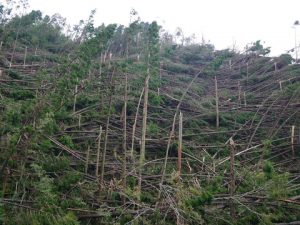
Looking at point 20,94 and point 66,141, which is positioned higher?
point 20,94

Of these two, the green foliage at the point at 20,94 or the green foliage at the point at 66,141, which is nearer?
the green foliage at the point at 66,141

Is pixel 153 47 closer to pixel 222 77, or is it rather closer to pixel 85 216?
pixel 85 216

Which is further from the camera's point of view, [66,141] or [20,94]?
[20,94]

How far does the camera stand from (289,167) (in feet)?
27.2

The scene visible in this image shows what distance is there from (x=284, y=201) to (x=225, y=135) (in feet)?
16.7

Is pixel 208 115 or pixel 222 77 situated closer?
pixel 208 115

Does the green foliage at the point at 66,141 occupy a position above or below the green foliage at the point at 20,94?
below

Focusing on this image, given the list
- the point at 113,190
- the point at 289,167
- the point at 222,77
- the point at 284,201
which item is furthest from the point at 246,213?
the point at 222,77

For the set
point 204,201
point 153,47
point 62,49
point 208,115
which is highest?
point 62,49

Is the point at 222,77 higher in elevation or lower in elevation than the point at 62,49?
lower

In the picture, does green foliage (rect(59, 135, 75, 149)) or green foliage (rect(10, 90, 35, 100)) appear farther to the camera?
green foliage (rect(10, 90, 35, 100))

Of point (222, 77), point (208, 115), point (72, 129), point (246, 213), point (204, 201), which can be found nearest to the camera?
point (204, 201)

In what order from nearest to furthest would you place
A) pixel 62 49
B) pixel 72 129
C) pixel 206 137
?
pixel 72 129
pixel 206 137
pixel 62 49

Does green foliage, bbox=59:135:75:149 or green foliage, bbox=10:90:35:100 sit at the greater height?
green foliage, bbox=10:90:35:100
